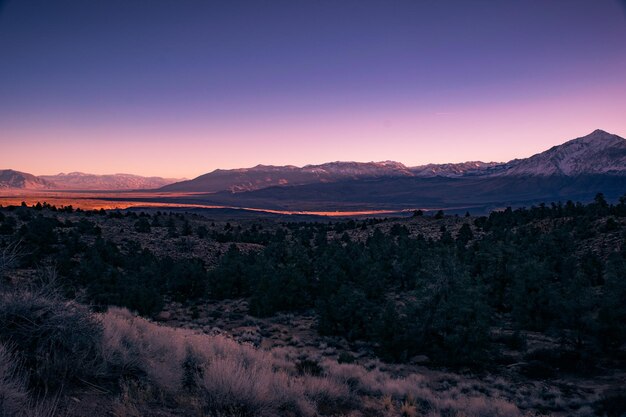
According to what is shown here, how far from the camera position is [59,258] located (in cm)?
3086

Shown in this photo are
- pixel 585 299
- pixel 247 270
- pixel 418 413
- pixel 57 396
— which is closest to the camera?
pixel 57 396

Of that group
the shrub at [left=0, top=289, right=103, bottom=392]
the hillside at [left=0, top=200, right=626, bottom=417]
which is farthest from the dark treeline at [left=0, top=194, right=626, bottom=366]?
the shrub at [left=0, top=289, right=103, bottom=392]

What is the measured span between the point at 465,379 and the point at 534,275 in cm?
890

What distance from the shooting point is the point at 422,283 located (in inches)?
792

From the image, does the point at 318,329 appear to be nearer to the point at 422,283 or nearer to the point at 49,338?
the point at 422,283

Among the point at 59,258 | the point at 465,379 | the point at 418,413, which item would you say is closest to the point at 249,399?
the point at 418,413

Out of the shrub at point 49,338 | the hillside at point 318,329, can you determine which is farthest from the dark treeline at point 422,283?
the shrub at point 49,338

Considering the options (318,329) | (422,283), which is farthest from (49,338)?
(422,283)

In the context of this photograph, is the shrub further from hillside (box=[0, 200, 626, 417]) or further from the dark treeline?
the dark treeline

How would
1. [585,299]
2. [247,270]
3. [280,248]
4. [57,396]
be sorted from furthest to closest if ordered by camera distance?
[280,248]
[247,270]
[585,299]
[57,396]

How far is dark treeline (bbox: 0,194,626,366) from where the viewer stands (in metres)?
16.9

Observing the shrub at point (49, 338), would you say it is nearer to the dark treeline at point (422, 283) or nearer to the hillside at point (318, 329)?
the hillside at point (318, 329)

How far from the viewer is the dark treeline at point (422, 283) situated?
55.6 feet

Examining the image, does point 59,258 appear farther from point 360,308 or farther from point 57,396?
point 57,396
